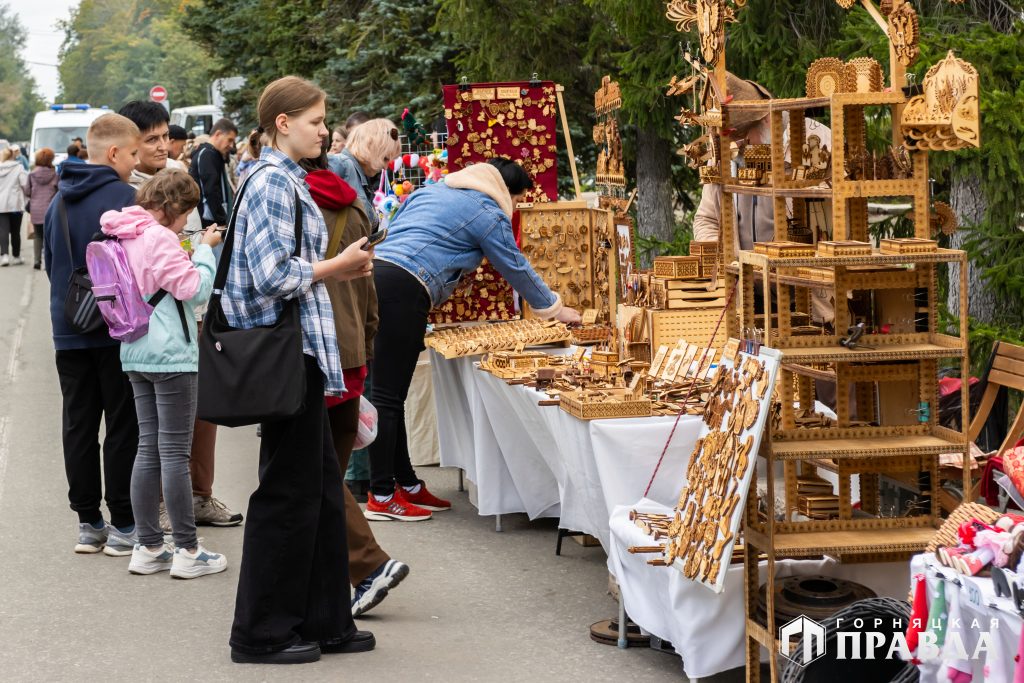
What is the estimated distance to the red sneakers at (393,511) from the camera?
7.31 m

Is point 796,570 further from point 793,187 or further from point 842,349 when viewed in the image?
point 793,187

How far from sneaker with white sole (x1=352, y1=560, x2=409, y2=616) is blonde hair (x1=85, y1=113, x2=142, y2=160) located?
7.99ft

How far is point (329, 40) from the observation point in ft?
63.6

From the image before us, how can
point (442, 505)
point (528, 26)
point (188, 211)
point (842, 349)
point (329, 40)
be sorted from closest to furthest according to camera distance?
point (842, 349) → point (188, 211) → point (442, 505) → point (528, 26) → point (329, 40)

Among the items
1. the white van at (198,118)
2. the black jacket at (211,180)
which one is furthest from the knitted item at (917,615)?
the white van at (198,118)

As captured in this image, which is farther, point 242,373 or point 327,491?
point 327,491

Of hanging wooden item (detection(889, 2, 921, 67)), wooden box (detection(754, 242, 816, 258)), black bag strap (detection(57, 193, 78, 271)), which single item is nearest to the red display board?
black bag strap (detection(57, 193, 78, 271))

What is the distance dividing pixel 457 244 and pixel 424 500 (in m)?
1.48

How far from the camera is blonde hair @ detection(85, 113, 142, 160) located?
6.39 m

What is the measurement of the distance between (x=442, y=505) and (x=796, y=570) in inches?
123

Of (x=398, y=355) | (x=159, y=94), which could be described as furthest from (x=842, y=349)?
(x=159, y=94)

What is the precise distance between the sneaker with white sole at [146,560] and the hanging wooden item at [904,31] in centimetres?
392

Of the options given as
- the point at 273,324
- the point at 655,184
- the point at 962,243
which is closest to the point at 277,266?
the point at 273,324

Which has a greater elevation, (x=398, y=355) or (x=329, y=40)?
(x=329, y=40)
